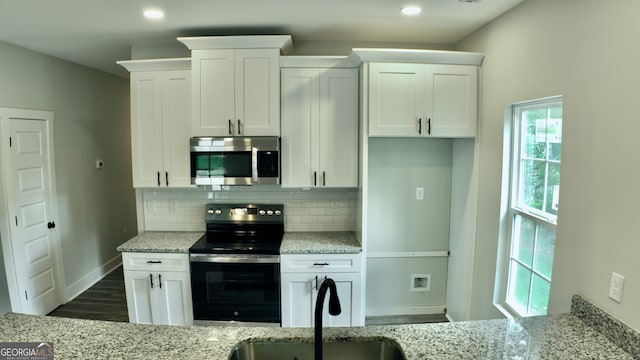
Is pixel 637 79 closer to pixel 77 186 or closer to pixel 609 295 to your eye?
pixel 609 295

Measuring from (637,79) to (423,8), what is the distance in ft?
4.33

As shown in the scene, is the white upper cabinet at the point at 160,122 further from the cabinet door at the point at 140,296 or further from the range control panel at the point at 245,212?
the cabinet door at the point at 140,296

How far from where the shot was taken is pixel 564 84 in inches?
72.7

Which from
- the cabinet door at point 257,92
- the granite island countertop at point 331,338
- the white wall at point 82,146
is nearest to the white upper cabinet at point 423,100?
the cabinet door at point 257,92

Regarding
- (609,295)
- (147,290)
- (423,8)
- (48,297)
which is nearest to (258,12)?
(423,8)

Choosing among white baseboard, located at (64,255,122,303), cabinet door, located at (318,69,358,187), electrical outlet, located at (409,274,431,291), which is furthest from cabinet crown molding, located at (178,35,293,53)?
white baseboard, located at (64,255,122,303)

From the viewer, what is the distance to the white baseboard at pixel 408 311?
3.39 meters

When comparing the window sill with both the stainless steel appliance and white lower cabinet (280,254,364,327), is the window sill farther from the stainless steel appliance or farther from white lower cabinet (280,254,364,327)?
the stainless steel appliance

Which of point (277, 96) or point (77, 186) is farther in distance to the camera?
point (77, 186)

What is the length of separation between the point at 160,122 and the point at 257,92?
92 centimetres

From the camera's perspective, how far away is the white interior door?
3078 millimetres

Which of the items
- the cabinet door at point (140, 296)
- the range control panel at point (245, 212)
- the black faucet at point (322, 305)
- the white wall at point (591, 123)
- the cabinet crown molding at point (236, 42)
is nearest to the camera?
the black faucet at point (322, 305)

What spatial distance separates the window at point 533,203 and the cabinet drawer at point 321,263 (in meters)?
1.13

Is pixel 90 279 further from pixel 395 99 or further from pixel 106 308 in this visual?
pixel 395 99
